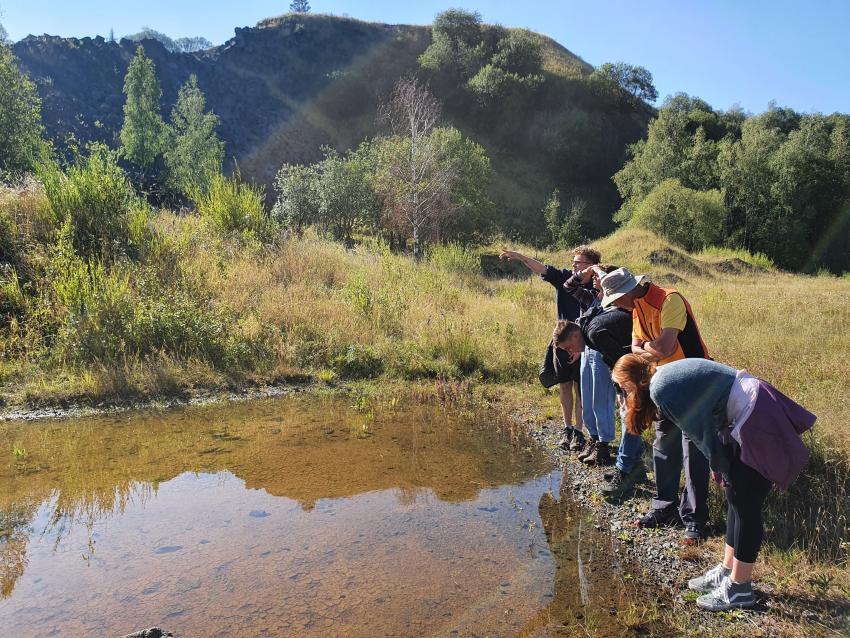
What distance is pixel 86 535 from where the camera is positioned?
4.29 meters

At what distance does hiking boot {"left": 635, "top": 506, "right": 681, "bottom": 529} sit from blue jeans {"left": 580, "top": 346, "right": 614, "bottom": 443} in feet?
3.44

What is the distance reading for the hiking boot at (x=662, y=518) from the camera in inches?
171

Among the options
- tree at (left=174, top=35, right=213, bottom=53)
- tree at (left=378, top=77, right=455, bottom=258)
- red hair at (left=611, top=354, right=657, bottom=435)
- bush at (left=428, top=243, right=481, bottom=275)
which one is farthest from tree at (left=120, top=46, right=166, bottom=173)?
tree at (left=174, top=35, right=213, bottom=53)

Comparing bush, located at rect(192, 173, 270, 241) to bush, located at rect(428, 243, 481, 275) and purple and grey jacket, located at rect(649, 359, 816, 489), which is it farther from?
purple and grey jacket, located at rect(649, 359, 816, 489)

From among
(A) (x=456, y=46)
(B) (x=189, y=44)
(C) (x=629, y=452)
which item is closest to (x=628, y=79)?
(A) (x=456, y=46)

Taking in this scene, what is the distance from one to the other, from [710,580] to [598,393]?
6.48 ft

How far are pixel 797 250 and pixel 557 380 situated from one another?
39.9m

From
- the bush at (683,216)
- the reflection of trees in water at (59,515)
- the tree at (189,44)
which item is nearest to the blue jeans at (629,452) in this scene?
the reflection of trees in water at (59,515)

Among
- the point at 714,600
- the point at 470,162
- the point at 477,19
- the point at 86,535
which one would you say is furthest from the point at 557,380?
the point at 477,19

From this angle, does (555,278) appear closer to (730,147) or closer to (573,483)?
(573,483)

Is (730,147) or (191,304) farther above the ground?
(730,147)

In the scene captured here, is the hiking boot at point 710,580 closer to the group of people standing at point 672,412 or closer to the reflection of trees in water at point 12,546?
the group of people standing at point 672,412

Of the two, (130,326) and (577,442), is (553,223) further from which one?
(577,442)

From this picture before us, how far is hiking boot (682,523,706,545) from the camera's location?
405 centimetres
